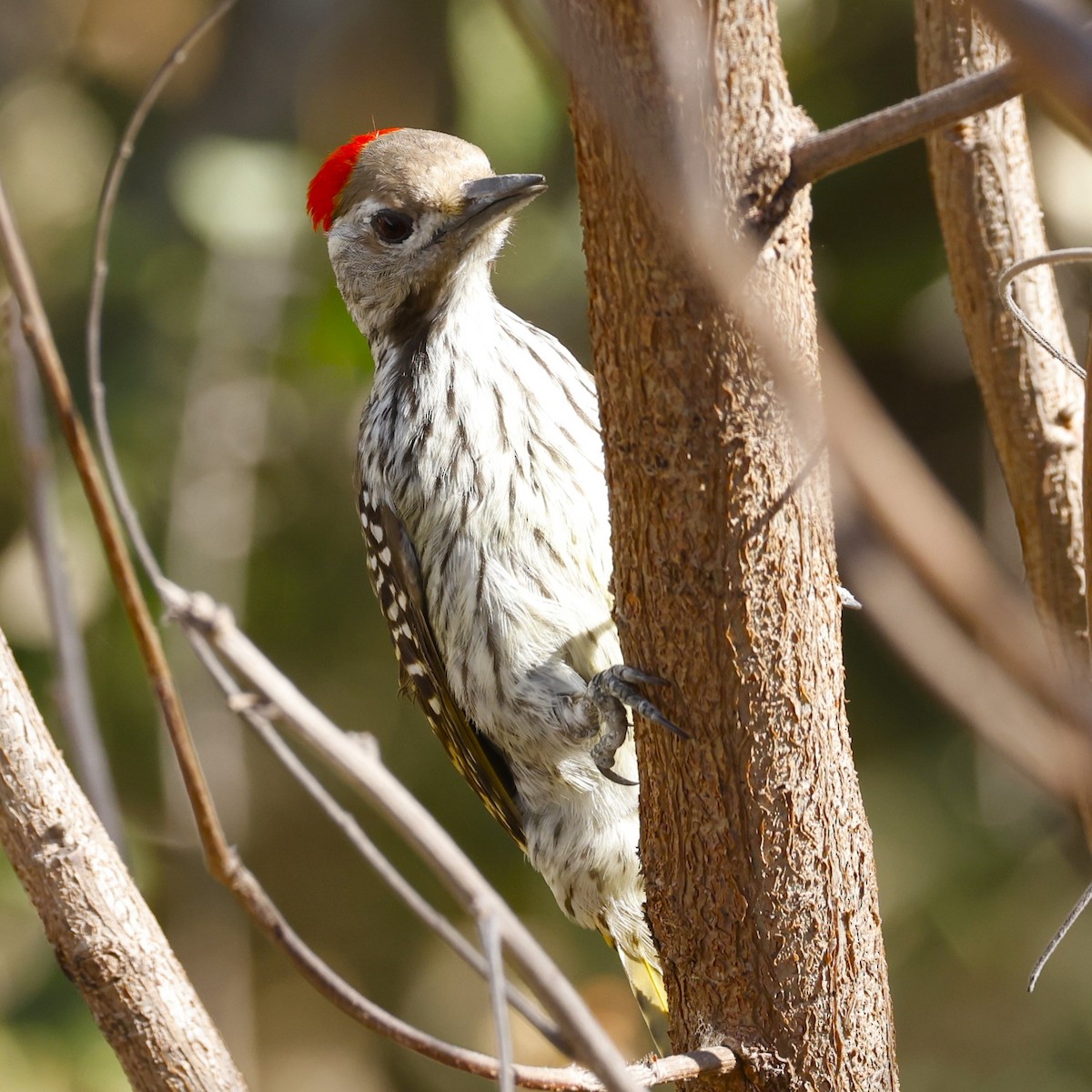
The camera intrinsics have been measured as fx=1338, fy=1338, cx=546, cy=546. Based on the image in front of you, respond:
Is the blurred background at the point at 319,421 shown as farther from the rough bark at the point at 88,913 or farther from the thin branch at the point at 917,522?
the thin branch at the point at 917,522

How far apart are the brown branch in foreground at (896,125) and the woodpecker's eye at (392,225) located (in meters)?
1.83

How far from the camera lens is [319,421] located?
199 inches

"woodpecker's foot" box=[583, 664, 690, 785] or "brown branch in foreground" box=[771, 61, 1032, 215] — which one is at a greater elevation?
"brown branch in foreground" box=[771, 61, 1032, 215]

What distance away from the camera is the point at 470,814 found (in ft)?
17.3

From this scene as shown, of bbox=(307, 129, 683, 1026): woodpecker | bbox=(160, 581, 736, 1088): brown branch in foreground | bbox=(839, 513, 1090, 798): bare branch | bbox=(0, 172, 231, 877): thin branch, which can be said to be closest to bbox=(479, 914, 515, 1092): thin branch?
bbox=(160, 581, 736, 1088): brown branch in foreground

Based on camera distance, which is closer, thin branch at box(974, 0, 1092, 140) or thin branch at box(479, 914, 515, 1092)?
thin branch at box(974, 0, 1092, 140)

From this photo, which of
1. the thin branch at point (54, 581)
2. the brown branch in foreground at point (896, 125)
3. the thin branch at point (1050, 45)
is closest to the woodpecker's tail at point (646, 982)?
the thin branch at point (54, 581)

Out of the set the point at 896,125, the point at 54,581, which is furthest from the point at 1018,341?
the point at 54,581

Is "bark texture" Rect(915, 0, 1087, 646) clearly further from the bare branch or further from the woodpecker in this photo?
the bare branch

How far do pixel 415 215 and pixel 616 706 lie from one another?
1324 mm

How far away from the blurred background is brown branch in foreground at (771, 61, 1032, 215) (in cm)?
288

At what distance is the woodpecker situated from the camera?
9.16 feet

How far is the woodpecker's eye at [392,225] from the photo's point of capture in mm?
3129

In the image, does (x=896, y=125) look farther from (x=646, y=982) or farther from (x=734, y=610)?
(x=646, y=982)
